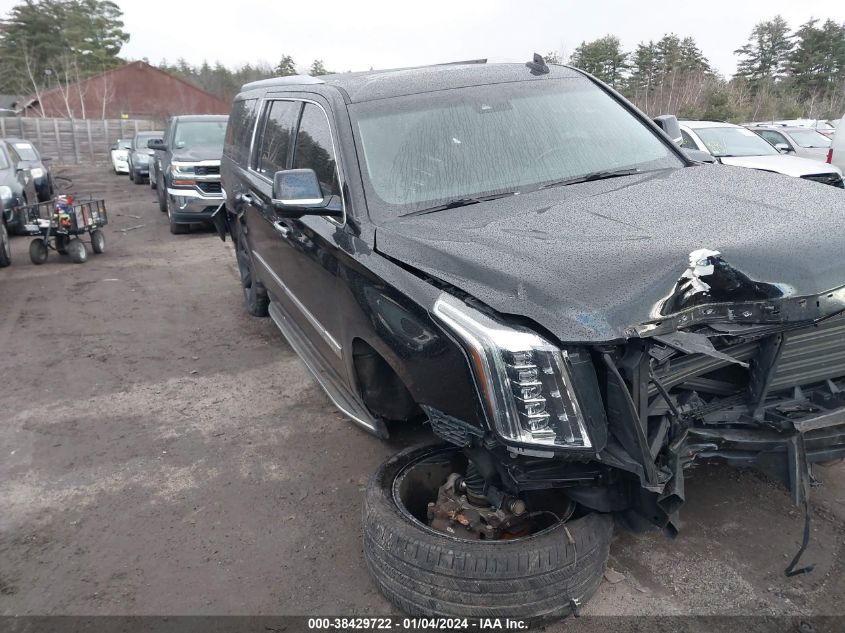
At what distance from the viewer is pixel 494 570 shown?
8.00ft

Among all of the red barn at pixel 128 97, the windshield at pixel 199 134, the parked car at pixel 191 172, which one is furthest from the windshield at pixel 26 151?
the red barn at pixel 128 97

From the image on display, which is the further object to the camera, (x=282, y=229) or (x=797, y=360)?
(x=282, y=229)

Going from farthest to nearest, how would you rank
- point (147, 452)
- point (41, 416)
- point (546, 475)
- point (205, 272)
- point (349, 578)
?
point (205, 272) → point (41, 416) → point (147, 452) → point (349, 578) → point (546, 475)

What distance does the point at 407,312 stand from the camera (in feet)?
8.80

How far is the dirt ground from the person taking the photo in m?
2.87

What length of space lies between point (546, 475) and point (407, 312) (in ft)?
2.62

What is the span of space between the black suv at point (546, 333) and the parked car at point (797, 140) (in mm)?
13927

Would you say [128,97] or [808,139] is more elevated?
[128,97]

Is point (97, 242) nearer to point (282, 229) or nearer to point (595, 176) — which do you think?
point (282, 229)

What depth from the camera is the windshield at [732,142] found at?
10656mm

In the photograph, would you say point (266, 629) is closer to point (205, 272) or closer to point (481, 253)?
point (481, 253)

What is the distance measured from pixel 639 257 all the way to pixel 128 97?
5830cm

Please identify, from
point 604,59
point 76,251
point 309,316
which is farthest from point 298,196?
point 604,59

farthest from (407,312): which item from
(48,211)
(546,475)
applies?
(48,211)
